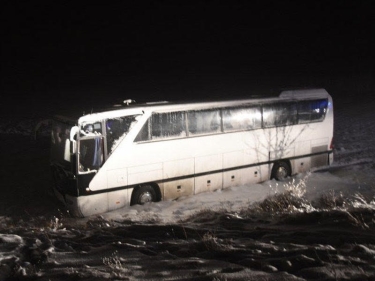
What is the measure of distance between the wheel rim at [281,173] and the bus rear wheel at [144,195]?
471 centimetres

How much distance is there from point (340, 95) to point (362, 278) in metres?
32.7

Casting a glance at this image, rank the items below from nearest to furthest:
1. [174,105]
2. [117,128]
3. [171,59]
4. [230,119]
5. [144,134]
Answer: [117,128] < [144,134] < [174,105] < [230,119] < [171,59]

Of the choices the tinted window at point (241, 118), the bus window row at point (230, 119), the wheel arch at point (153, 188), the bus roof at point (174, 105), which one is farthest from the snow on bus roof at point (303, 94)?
the wheel arch at point (153, 188)

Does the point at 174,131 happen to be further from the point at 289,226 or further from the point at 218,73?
the point at 218,73

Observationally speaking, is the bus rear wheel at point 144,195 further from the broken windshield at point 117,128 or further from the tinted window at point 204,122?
the tinted window at point 204,122

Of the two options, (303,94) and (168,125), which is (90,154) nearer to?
(168,125)

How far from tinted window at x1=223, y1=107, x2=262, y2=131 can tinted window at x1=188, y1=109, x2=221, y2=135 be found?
11.7 inches

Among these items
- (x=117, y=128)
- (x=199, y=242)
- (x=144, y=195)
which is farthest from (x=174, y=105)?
(x=199, y=242)

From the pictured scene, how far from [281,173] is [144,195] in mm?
5215

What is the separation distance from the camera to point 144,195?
473 inches

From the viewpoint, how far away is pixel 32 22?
67.6 meters

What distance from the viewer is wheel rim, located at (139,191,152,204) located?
39.2 ft

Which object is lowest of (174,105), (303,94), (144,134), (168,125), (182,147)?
(182,147)

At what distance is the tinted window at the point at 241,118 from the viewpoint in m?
13.4
